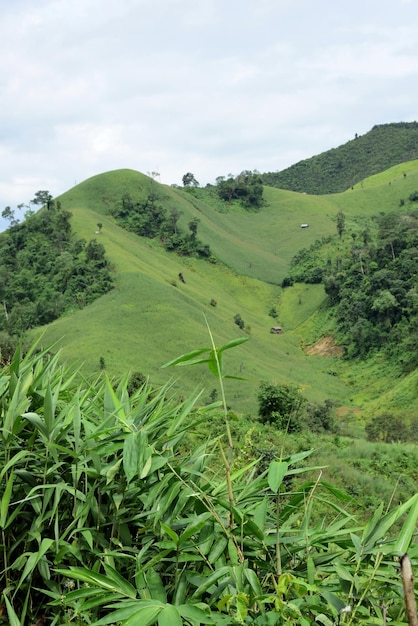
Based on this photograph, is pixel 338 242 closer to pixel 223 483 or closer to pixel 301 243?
pixel 301 243

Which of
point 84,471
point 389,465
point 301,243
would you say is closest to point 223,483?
point 84,471

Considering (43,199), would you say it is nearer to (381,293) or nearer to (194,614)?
(381,293)

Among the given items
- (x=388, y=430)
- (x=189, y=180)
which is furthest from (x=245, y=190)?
(x=388, y=430)

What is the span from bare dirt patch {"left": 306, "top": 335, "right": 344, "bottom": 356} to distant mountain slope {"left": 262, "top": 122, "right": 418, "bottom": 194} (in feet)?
290

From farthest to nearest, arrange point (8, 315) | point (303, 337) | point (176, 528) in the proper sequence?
point (303, 337), point (8, 315), point (176, 528)

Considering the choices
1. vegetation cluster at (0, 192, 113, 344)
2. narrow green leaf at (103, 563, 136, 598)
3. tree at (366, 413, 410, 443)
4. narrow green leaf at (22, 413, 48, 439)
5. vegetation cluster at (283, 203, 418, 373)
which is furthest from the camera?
vegetation cluster at (0, 192, 113, 344)

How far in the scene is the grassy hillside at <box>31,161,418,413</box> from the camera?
42.8 m

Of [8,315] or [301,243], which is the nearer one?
[8,315]

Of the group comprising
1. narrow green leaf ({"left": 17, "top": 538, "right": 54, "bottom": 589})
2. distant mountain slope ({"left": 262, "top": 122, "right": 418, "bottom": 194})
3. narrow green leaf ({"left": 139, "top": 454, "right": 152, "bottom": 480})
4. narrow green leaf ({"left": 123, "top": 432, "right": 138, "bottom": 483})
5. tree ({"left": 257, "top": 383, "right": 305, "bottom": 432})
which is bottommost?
tree ({"left": 257, "top": 383, "right": 305, "bottom": 432})

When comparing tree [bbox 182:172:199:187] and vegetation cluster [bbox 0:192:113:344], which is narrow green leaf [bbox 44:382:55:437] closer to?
vegetation cluster [bbox 0:192:113:344]

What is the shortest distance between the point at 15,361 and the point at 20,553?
811mm

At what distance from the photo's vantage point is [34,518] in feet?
7.14

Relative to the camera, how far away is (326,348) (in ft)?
185

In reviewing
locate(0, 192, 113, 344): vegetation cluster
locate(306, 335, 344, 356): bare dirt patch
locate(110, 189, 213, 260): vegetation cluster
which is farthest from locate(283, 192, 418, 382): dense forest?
locate(0, 192, 113, 344): vegetation cluster
